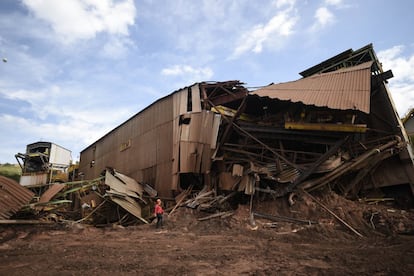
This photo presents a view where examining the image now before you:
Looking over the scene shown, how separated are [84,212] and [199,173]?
20.3ft

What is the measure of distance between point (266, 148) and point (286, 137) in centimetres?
96

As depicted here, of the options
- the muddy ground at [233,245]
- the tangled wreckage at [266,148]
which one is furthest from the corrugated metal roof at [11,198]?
the tangled wreckage at [266,148]

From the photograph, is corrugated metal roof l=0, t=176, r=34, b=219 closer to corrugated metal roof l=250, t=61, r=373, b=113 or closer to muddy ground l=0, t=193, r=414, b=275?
muddy ground l=0, t=193, r=414, b=275

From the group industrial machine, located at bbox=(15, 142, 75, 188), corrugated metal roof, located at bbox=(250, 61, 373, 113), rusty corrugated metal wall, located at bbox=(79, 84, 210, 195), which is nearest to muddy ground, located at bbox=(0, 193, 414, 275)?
rusty corrugated metal wall, located at bbox=(79, 84, 210, 195)

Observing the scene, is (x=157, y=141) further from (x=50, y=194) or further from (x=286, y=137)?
(x=286, y=137)

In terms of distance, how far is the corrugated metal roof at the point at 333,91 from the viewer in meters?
10.1

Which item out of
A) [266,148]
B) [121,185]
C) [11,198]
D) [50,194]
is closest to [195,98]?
[266,148]

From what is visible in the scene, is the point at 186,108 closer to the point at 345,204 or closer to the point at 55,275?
the point at 345,204

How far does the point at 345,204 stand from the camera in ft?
34.5

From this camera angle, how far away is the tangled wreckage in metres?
11.1

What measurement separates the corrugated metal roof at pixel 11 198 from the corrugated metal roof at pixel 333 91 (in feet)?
32.3

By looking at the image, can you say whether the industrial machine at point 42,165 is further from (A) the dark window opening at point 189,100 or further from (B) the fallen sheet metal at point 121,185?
(A) the dark window opening at point 189,100

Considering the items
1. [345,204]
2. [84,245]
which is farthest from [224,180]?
[84,245]

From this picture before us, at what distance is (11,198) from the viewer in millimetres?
9500
